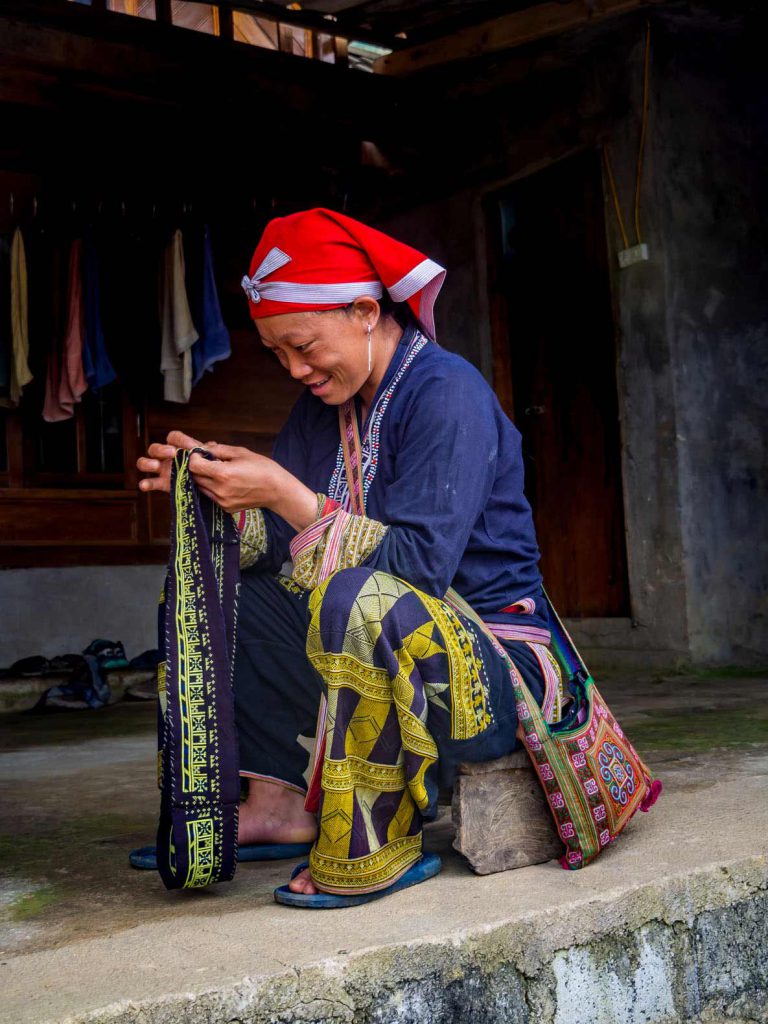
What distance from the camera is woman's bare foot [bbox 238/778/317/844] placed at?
7.30ft

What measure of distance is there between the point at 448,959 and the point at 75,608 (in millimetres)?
5380

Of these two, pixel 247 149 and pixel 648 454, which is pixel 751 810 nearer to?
pixel 648 454

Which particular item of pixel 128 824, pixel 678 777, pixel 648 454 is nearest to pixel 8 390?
pixel 648 454

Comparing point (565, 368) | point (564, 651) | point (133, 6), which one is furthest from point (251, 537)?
point (133, 6)

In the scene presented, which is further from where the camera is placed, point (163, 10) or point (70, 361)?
point (70, 361)

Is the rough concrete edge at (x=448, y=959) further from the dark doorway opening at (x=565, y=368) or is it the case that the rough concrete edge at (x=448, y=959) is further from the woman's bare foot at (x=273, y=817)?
the dark doorway opening at (x=565, y=368)

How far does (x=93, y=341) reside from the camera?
611cm

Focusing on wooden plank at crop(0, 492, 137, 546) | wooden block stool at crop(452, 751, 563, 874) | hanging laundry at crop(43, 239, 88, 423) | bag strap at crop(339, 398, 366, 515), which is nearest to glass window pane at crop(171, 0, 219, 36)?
hanging laundry at crop(43, 239, 88, 423)

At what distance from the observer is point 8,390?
20.1ft

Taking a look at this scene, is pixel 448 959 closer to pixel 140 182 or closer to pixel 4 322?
pixel 4 322

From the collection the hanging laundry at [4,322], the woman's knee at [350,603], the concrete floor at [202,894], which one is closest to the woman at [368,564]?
the woman's knee at [350,603]

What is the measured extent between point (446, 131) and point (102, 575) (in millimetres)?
3548

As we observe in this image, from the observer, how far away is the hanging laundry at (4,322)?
6012 millimetres

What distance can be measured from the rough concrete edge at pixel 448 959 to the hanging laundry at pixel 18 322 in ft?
16.5
